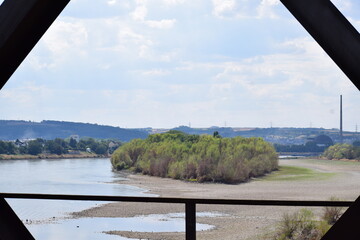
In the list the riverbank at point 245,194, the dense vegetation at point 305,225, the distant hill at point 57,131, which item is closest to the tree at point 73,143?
the distant hill at point 57,131

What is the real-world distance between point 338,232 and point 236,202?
843mm

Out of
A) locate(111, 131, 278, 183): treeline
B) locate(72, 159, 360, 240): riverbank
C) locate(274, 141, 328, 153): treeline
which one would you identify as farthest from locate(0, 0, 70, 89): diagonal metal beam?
locate(274, 141, 328, 153): treeline

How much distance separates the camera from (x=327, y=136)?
45156 mm

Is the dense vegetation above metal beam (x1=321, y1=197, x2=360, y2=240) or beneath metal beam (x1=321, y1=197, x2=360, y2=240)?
beneath

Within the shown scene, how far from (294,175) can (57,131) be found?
60.5 ft

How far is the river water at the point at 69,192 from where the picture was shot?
26.8 m

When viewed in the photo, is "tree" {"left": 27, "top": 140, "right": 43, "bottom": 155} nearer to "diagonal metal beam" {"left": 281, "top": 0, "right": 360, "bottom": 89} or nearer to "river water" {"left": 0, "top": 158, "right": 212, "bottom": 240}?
"river water" {"left": 0, "top": 158, "right": 212, "bottom": 240}

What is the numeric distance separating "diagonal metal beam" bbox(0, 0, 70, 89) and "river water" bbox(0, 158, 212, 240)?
2311cm

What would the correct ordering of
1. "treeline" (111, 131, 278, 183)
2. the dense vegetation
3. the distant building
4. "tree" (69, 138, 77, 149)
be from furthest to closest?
the distant building, "tree" (69, 138, 77, 149), "treeline" (111, 131, 278, 183), the dense vegetation

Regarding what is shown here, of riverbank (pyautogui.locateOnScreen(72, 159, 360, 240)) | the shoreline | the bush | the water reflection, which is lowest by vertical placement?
the water reflection

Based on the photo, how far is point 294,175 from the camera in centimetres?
4234

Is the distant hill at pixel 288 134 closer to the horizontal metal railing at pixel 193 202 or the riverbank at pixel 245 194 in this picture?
the riverbank at pixel 245 194

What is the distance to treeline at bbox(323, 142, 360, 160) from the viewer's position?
42.9 m

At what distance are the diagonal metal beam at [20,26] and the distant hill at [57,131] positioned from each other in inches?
1656
